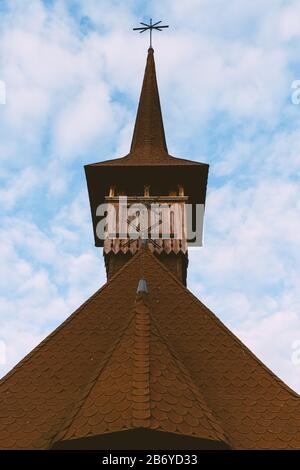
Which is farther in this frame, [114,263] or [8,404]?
[114,263]

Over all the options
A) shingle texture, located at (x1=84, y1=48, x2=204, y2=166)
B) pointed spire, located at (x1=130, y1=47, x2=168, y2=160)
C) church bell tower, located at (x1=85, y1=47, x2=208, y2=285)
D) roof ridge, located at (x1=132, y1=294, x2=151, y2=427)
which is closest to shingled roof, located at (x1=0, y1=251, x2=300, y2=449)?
roof ridge, located at (x1=132, y1=294, x2=151, y2=427)

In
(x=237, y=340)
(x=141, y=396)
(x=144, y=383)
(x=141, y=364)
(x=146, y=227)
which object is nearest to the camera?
(x=141, y=396)

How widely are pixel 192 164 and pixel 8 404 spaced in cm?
831

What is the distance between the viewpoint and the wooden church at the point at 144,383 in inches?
334

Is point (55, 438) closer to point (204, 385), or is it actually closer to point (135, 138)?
point (204, 385)

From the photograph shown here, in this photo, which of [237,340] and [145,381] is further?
[237,340]

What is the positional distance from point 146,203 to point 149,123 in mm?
4979

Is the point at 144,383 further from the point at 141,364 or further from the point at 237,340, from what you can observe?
the point at 237,340

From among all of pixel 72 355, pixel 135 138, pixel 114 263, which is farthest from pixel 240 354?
pixel 135 138

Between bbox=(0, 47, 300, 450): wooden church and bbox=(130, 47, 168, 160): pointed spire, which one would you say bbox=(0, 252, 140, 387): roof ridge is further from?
bbox=(130, 47, 168, 160): pointed spire

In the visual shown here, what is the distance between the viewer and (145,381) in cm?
883

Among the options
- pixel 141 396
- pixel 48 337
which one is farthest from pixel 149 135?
pixel 141 396
